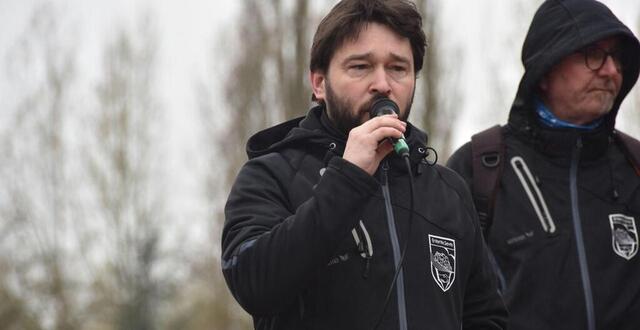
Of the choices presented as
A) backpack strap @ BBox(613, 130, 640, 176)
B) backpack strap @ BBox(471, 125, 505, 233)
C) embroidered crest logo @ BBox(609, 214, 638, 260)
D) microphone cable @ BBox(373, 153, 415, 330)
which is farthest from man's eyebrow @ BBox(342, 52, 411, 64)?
backpack strap @ BBox(613, 130, 640, 176)

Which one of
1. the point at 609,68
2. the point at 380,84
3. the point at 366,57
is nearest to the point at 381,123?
the point at 380,84

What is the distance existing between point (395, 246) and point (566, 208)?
124 cm

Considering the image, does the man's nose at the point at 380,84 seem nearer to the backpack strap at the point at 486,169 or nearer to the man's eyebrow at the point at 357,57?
the man's eyebrow at the point at 357,57

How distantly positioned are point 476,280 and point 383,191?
→ 486 millimetres

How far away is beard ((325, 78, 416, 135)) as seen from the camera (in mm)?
3107

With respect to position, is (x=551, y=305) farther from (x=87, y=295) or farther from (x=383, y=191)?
(x=87, y=295)

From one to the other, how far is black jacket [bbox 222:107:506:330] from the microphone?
142 mm

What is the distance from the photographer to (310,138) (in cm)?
317

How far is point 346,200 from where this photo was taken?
2.73m

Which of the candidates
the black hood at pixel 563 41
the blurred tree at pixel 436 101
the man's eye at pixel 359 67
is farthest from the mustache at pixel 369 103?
the blurred tree at pixel 436 101

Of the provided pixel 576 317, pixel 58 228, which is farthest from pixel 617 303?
pixel 58 228

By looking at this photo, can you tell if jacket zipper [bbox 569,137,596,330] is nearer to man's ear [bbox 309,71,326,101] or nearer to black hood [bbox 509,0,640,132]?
black hood [bbox 509,0,640,132]

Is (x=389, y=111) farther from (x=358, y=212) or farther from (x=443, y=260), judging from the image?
(x=443, y=260)

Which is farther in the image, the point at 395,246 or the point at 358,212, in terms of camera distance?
the point at 395,246
